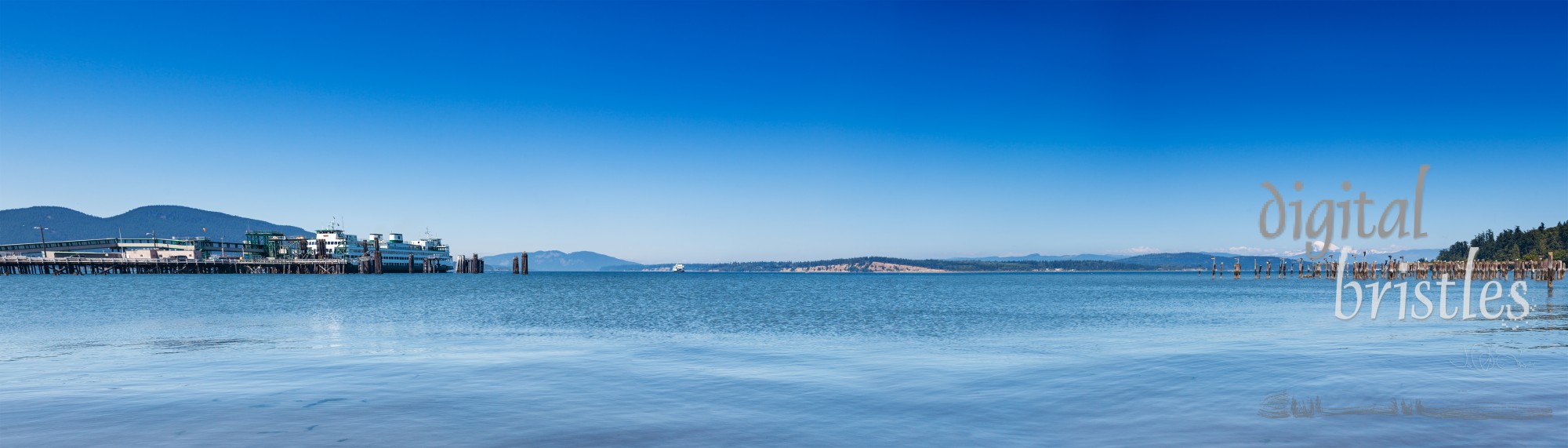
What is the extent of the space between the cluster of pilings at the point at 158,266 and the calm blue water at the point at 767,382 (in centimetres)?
14480

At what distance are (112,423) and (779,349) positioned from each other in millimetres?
14371

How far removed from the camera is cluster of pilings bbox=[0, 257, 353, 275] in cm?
14975

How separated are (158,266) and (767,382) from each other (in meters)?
187

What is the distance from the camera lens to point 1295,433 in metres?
11.2

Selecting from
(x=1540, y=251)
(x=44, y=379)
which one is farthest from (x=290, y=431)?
(x=1540, y=251)

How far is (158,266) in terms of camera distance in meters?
163

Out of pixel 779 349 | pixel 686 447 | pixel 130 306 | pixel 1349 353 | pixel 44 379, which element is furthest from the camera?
pixel 130 306

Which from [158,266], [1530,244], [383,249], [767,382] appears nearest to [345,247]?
[383,249]

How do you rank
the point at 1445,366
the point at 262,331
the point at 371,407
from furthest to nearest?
the point at 262,331 < the point at 1445,366 < the point at 371,407

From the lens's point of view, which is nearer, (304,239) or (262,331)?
(262,331)

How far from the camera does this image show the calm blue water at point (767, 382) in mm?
11453

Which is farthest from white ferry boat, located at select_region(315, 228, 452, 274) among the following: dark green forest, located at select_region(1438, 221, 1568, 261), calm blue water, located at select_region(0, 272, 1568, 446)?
dark green forest, located at select_region(1438, 221, 1568, 261)

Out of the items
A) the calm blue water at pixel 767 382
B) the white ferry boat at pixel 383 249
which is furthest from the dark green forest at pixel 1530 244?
the white ferry boat at pixel 383 249

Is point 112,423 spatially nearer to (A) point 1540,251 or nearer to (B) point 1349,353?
(B) point 1349,353
